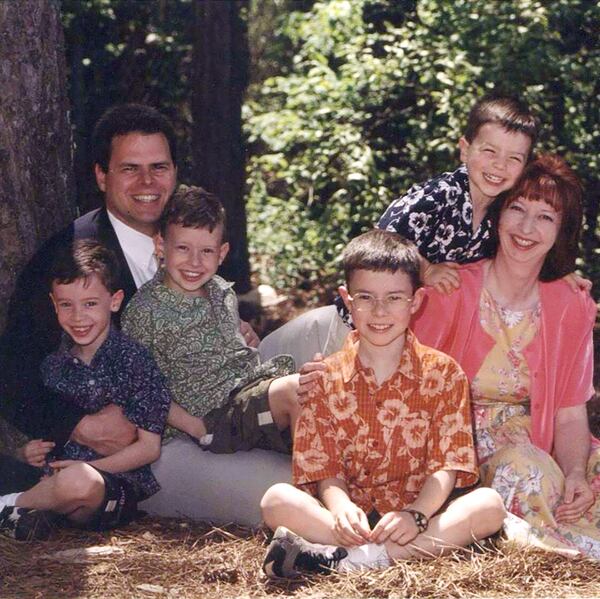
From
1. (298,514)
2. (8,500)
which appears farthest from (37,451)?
(298,514)

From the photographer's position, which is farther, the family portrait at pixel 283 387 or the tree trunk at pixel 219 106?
the tree trunk at pixel 219 106

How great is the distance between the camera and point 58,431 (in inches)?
163

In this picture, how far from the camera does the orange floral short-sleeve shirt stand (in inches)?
150

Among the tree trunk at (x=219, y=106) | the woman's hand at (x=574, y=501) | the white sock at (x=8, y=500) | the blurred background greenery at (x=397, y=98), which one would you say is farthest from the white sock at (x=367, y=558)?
the tree trunk at (x=219, y=106)

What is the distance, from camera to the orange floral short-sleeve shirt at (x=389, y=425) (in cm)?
381

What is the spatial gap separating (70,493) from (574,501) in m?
1.78

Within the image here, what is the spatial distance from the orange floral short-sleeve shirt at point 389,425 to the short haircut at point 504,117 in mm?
975

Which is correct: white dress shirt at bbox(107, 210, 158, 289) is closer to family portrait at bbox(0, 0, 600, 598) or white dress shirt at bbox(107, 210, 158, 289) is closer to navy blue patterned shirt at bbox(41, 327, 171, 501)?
family portrait at bbox(0, 0, 600, 598)

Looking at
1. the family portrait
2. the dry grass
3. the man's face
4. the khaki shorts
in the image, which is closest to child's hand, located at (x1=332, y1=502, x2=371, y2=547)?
the family portrait

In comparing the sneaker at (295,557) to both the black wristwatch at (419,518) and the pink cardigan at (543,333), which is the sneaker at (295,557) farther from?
the pink cardigan at (543,333)

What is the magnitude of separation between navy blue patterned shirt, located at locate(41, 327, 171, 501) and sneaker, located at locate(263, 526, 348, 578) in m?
0.75

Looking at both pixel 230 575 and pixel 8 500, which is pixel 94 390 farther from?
pixel 230 575

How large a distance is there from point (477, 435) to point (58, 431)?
60.7 inches

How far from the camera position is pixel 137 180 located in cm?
455
